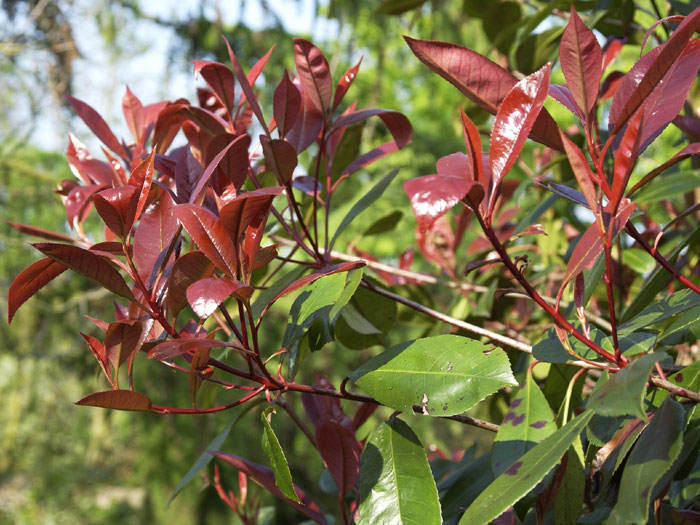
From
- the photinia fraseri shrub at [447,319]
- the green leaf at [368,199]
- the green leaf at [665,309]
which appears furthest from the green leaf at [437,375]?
the green leaf at [368,199]

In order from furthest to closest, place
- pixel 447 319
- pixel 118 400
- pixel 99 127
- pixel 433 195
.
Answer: pixel 99 127
pixel 447 319
pixel 118 400
pixel 433 195

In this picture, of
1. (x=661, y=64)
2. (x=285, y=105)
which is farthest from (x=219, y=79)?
(x=661, y=64)

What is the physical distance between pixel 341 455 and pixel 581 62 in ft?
1.27

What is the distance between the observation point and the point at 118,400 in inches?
17.9

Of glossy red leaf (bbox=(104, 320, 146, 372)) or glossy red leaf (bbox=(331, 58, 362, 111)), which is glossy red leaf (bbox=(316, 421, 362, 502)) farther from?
glossy red leaf (bbox=(331, 58, 362, 111))

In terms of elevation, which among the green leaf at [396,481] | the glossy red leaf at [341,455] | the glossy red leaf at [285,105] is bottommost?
the glossy red leaf at [341,455]

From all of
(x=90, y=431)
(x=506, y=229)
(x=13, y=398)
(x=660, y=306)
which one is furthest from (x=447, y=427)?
(x=660, y=306)

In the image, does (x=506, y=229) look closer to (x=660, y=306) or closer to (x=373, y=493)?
(x=660, y=306)

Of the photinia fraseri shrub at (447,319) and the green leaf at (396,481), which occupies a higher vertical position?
the photinia fraseri shrub at (447,319)

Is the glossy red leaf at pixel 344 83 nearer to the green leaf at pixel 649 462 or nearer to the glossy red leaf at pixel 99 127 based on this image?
the glossy red leaf at pixel 99 127

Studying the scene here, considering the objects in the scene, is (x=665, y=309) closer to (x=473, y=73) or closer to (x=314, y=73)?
(x=473, y=73)

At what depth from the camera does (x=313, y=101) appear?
616mm

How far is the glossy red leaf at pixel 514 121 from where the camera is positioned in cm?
40

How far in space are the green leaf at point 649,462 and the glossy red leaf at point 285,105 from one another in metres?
0.38
